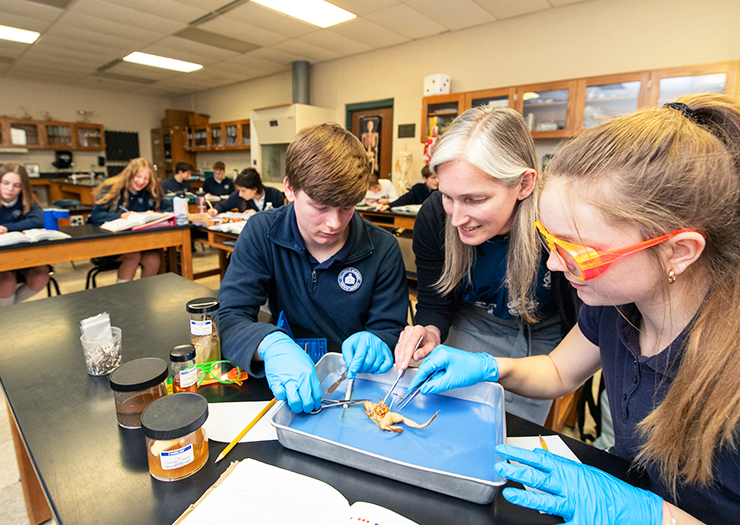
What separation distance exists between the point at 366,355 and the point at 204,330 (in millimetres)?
408

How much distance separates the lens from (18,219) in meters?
2.97

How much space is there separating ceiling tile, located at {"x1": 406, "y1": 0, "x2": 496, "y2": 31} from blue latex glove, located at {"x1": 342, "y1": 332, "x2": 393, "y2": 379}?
401 centimetres

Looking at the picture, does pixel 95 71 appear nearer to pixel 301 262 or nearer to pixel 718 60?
pixel 301 262

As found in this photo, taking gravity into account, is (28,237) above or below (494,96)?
below

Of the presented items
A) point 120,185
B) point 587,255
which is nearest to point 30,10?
point 120,185

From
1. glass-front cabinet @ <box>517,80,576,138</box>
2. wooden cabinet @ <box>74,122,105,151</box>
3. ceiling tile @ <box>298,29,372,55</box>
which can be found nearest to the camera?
glass-front cabinet @ <box>517,80,576,138</box>

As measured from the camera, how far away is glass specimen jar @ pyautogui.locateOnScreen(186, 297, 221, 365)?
0.95m

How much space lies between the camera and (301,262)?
1.21m

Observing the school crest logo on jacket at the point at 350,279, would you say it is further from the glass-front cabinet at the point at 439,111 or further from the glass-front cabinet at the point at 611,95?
the glass-front cabinet at the point at 439,111

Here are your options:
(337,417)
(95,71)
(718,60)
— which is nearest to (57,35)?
(95,71)

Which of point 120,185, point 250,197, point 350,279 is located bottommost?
point 350,279

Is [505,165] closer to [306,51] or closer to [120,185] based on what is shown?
[120,185]

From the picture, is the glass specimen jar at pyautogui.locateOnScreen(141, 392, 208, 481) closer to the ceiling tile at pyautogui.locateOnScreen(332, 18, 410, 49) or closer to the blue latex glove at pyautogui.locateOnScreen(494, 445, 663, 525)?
the blue latex glove at pyautogui.locateOnScreen(494, 445, 663, 525)

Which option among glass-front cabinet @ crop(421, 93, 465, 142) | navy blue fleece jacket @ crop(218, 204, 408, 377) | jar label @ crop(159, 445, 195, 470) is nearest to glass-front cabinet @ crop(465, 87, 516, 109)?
glass-front cabinet @ crop(421, 93, 465, 142)
